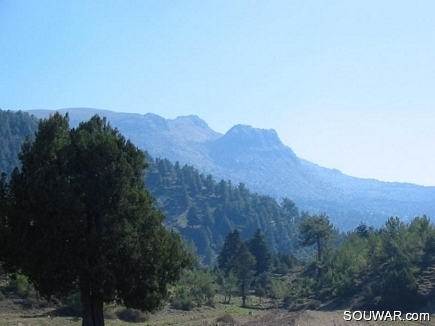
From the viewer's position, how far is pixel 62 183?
1878 centimetres

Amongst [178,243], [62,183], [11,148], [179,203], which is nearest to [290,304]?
[178,243]

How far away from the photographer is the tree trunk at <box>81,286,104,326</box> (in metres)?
19.3

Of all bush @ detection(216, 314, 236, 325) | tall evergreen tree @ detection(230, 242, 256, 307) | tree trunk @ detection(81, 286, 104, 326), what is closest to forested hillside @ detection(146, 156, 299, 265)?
tall evergreen tree @ detection(230, 242, 256, 307)

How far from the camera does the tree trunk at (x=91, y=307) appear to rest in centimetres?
1927

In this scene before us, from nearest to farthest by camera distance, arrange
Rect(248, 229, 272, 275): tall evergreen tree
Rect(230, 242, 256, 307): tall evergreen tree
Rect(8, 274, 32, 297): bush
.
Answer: Rect(8, 274, 32, 297): bush, Rect(230, 242, 256, 307): tall evergreen tree, Rect(248, 229, 272, 275): tall evergreen tree

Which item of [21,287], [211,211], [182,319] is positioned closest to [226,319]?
[182,319]

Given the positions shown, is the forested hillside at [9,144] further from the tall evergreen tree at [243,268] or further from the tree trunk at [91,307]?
the tree trunk at [91,307]

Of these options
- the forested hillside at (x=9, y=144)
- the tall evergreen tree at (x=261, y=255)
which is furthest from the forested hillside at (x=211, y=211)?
the tall evergreen tree at (x=261, y=255)

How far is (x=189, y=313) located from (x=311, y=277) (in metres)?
29.5

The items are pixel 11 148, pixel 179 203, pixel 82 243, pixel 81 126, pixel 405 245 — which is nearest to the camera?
pixel 82 243

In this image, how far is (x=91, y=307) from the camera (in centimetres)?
1952

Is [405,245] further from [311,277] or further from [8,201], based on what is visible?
[8,201]

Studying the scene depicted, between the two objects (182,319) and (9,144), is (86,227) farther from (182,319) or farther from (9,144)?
(9,144)

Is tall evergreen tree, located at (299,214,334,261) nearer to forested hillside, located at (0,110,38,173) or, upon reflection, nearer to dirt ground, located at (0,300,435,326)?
dirt ground, located at (0,300,435,326)
